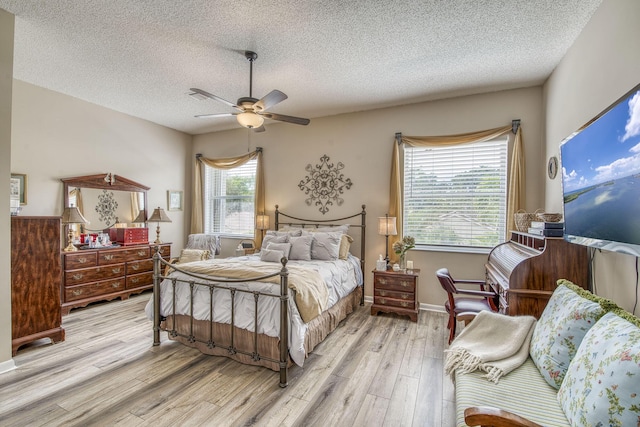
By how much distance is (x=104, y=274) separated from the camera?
4320 millimetres

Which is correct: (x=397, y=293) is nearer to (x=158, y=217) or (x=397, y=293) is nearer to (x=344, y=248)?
(x=344, y=248)

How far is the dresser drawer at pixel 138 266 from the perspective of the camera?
4676mm

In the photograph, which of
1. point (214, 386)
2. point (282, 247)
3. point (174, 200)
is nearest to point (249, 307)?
point (214, 386)

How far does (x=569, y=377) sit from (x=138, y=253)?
535 cm

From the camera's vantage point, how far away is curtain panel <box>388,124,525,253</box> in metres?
3.68

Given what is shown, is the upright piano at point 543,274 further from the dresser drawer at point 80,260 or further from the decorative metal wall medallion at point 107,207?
the decorative metal wall medallion at point 107,207

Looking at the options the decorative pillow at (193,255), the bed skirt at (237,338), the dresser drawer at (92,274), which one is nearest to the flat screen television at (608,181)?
the bed skirt at (237,338)

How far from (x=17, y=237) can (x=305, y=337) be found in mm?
2842

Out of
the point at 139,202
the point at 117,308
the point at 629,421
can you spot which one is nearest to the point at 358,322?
the point at 629,421

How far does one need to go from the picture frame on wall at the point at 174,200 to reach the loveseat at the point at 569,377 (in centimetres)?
562

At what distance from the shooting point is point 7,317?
2545 mm

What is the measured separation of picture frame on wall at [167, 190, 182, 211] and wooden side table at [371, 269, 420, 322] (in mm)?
4195

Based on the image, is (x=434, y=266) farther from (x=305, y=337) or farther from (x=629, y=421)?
(x=629, y=421)

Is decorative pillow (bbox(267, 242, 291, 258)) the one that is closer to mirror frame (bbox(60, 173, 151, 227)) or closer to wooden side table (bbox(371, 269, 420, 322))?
wooden side table (bbox(371, 269, 420, 322))
